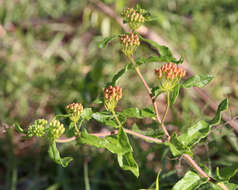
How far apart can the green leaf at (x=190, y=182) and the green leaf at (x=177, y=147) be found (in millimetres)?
82

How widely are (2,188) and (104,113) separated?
44.8 inches

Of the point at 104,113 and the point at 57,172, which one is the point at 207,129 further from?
the point at 57,172

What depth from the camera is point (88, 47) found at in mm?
3143

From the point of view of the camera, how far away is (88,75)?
216 cm

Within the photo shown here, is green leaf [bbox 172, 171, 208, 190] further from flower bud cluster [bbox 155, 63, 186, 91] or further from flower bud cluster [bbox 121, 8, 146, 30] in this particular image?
flower bud cluster [bbox 121, 8, 146, 30]

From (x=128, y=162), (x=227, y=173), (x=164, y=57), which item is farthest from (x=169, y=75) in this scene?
(x=227, y=173)

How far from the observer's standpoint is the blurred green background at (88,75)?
73.6 inches

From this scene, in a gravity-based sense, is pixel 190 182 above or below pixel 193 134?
below

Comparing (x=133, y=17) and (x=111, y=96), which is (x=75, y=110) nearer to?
(x=111, y=96)

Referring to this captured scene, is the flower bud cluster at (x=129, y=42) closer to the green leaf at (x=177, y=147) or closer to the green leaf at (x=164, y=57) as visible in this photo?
the green leaf at (x=164, y=57)

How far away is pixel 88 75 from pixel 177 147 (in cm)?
122

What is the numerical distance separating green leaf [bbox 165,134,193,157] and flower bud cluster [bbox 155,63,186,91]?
158mm

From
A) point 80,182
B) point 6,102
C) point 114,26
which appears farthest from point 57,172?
point 114,26

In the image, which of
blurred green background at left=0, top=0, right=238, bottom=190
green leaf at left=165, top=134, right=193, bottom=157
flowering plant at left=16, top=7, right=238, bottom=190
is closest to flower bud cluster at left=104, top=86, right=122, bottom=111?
flowering plant at left=16, top=7, right=238, bottom=190
